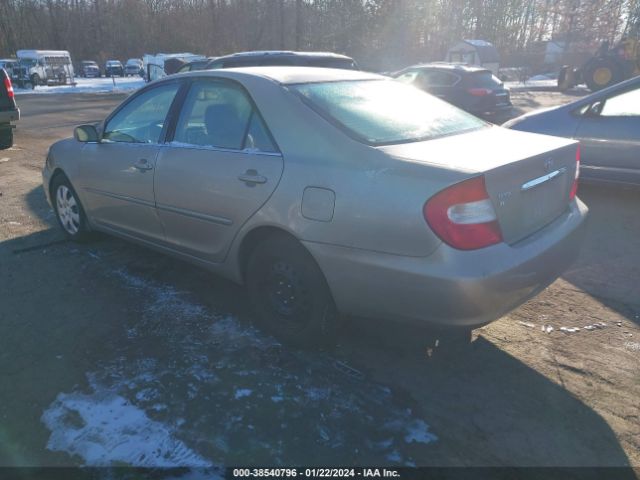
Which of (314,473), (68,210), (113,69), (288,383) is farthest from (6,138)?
(113,69)

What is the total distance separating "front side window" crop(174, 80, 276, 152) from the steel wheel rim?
186 centimetres

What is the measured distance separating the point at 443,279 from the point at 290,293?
104cm

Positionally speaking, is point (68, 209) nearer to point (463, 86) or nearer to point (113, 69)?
point (463, 86)

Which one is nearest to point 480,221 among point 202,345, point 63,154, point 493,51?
point 202,345

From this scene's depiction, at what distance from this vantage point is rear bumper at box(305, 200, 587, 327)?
2396 mm

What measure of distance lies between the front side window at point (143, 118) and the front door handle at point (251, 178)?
1.10 metres

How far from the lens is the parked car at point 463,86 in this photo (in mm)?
12117

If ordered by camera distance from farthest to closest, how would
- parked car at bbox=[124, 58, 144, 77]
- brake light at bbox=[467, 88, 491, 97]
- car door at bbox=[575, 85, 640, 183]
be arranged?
parked car at bbox=[124, 58, 144, 77] → brake light at bbox=[467, 88, 491, 97] → car door at bbox=[575, 85, 640, 183]

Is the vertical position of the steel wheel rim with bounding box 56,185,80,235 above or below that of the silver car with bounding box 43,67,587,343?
below

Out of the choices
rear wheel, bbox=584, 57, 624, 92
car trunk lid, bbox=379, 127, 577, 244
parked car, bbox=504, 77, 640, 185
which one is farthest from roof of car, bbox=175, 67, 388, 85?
rear wheel, bbox=584, 57, 624, 92

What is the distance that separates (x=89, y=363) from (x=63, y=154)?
8.74 ft

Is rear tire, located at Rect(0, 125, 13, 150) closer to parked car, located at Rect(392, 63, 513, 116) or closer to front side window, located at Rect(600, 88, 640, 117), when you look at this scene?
parked car, located at Rect(392, 63, 513, 116)

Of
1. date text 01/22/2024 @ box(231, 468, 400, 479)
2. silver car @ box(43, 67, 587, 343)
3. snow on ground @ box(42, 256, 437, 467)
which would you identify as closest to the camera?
date text 01/22/2024 @ box(231, 468, 400, 479)

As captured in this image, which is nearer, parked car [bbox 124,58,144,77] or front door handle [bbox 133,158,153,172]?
front door handle [bbox 133,158,153,172]
